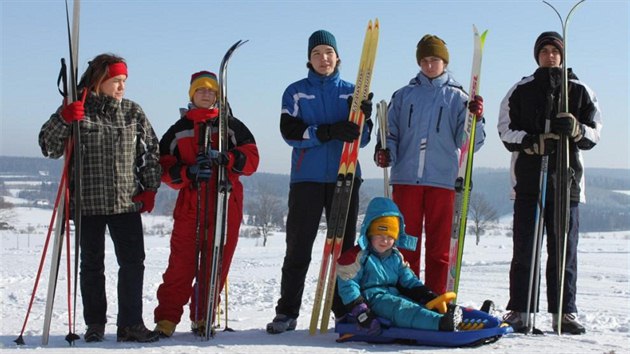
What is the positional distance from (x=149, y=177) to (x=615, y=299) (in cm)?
573

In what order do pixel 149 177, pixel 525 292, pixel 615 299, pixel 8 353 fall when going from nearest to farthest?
pixel 8 353 < pixel 149 177 < pixel 525 292 < pixel 615 299

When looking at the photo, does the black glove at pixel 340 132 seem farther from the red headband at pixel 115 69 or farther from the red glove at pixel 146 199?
the red headband at pixel 115 69

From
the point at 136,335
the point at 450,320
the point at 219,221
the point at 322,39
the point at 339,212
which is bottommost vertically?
the point at 136,335

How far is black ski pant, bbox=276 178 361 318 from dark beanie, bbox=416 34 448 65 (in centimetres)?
101

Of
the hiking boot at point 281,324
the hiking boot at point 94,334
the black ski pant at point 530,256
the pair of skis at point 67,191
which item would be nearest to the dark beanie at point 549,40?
the black ski pant at point 530,256

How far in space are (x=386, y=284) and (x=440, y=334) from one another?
1.81ft

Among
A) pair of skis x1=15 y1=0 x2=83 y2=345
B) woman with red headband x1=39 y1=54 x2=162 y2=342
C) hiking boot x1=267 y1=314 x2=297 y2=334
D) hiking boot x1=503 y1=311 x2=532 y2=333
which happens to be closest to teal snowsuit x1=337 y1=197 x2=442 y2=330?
hiking boot x1=267 y1=314 x2=297 y2=334

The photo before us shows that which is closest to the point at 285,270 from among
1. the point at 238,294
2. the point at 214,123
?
the point at 214,123

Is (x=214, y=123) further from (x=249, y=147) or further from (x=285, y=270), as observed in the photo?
(x=285, y=270)

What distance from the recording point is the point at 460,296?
7594 mm

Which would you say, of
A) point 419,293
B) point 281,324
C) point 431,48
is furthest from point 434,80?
point 281,324

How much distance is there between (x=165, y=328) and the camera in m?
4.21

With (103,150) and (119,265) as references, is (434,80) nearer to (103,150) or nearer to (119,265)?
(103,150)

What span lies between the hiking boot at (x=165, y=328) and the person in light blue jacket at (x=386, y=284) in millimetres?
1121
